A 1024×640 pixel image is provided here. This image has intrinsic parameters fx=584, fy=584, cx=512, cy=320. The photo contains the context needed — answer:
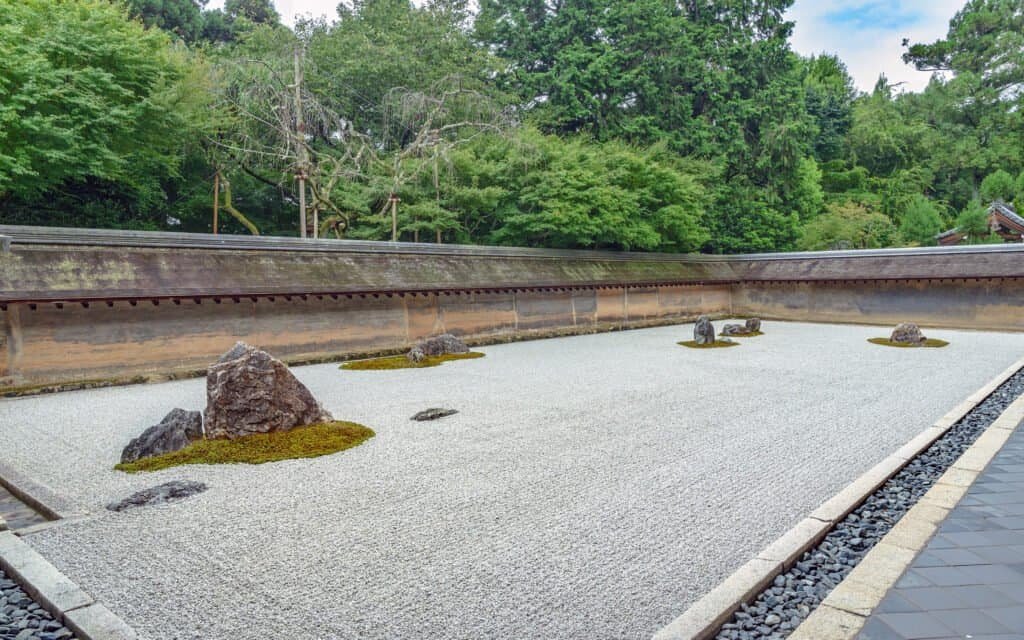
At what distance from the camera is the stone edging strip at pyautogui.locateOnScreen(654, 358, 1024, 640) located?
239cm

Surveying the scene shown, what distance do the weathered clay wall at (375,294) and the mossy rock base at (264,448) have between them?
508 cm

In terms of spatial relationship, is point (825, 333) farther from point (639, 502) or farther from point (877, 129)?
point (877, 129)

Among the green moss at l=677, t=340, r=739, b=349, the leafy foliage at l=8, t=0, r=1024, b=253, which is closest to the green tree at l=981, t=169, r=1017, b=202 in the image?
the leafy foliage at l=8, t=0, r=1024, b=253

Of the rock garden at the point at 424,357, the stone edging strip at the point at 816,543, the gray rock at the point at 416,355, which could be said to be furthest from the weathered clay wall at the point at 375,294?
the stone edging strip at the point at 816,543

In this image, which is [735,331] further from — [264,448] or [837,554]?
[264,448]

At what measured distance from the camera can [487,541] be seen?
3.34 meters

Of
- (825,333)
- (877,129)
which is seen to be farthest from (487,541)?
(877,129)

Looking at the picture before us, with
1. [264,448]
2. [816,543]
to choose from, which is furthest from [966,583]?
[264,448]

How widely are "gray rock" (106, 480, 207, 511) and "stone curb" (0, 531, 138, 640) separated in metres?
0.68

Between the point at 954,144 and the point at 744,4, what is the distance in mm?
16420

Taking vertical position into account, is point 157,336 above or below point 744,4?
below

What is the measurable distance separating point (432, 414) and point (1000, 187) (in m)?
34.9

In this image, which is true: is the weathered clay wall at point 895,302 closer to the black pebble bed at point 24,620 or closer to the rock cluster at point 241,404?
the rock cluster at point 241,404

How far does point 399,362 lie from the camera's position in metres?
10.8
